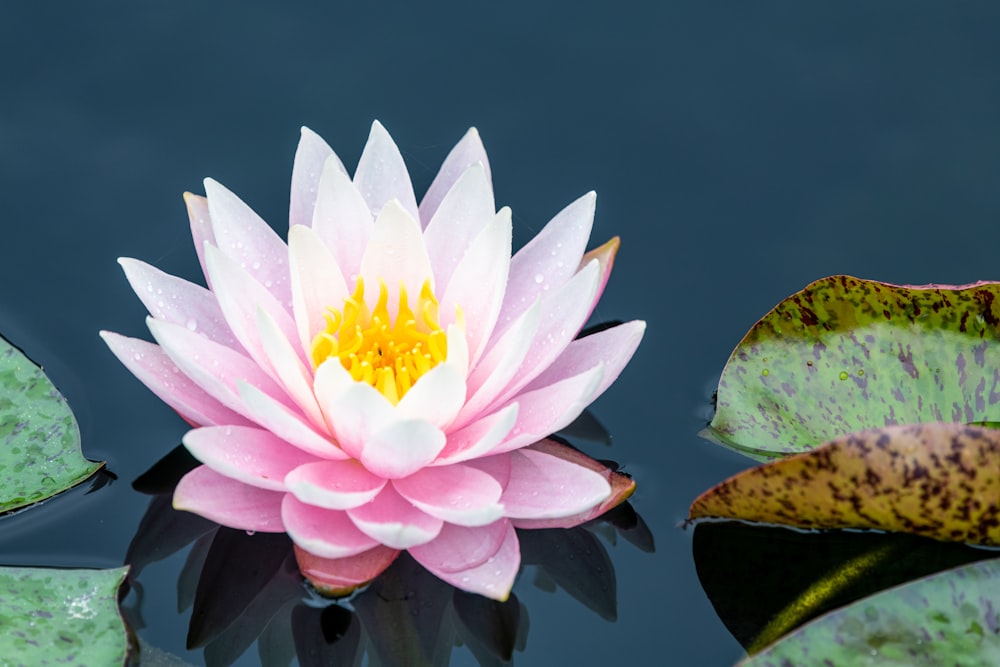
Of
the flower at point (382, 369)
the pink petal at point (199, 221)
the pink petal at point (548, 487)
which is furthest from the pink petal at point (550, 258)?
the pink petal at point (199, 221)

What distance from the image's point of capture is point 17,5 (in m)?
3.75

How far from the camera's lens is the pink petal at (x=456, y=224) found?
2672 millimetres

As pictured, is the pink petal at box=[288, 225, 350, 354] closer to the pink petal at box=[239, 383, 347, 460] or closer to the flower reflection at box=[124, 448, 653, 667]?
the pink petal at box=[239, 383, 347, 460]

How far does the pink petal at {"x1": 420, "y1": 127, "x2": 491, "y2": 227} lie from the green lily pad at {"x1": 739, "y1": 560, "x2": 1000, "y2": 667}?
4.80ft

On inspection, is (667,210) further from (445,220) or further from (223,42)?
(223,42)

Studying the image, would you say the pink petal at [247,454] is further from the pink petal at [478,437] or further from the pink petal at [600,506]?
the pink petal at [600,506]

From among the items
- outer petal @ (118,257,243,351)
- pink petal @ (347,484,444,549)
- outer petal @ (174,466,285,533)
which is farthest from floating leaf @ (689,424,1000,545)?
outer petal @ (118,257,243,351)

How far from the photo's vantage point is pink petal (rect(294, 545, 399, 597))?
7.48 ft

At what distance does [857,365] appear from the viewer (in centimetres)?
269

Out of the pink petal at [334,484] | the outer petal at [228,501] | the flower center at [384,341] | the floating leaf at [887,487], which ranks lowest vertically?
the outer petal at [228,501]

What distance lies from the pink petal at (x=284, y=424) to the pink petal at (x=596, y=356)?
22.9 inches

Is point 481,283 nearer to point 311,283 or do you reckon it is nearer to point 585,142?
point 311,283

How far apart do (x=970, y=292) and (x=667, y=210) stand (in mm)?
1051

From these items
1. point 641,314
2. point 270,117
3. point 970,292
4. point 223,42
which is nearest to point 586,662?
point 641,314
